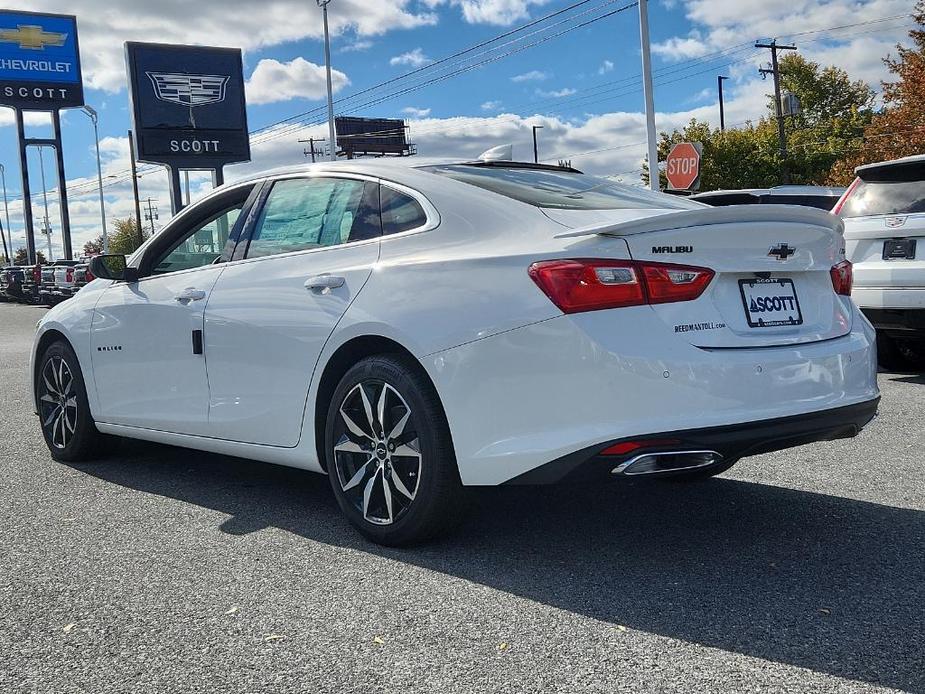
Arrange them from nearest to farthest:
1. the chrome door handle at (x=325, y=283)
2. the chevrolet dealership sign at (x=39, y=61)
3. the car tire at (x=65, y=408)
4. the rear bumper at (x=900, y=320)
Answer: the chrome door handle at (x=325, y=283)
the car tire at (x=65, y=408)
the rear bumper at (x=900, y=320)
the chevrolet dealership sign at (x=39, y=61)

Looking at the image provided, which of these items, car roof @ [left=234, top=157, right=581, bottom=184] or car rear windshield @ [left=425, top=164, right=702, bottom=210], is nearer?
car rear windshield @ [left=425, top=164, right=702, bottom=210]

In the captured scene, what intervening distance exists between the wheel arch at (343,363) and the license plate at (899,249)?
5396mm

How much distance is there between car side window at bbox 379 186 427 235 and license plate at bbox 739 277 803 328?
1281mm

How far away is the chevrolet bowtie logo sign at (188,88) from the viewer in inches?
1432

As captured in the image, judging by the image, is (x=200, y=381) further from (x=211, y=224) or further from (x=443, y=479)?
(x=443, y=479)

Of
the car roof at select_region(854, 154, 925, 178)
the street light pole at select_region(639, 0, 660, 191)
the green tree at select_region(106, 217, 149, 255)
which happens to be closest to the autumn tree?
the street light pole at select_region(639, 0, 660, 191)

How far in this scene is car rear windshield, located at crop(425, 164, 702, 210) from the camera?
389 cm

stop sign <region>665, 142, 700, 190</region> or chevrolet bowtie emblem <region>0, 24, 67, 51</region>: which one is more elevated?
chevrolet bowtie emblem <region>0, 24, 67, 51</region>

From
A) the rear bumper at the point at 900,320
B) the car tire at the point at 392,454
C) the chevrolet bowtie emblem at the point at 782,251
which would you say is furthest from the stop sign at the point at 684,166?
the car tire at the point at 392,454

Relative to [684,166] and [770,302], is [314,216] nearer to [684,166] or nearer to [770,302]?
[770,302]

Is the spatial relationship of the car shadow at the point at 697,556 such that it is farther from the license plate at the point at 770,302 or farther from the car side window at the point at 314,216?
the car side window at the point at 314,216

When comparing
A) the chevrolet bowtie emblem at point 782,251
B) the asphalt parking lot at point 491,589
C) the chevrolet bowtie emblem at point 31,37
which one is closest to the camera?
the asphalt parking lot at point 491,589

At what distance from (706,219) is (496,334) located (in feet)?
2.73

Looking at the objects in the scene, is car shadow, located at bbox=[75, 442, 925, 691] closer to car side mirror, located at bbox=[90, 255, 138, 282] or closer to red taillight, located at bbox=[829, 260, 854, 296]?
red taillight, located at bbox=[829, 260, 854, 296]
